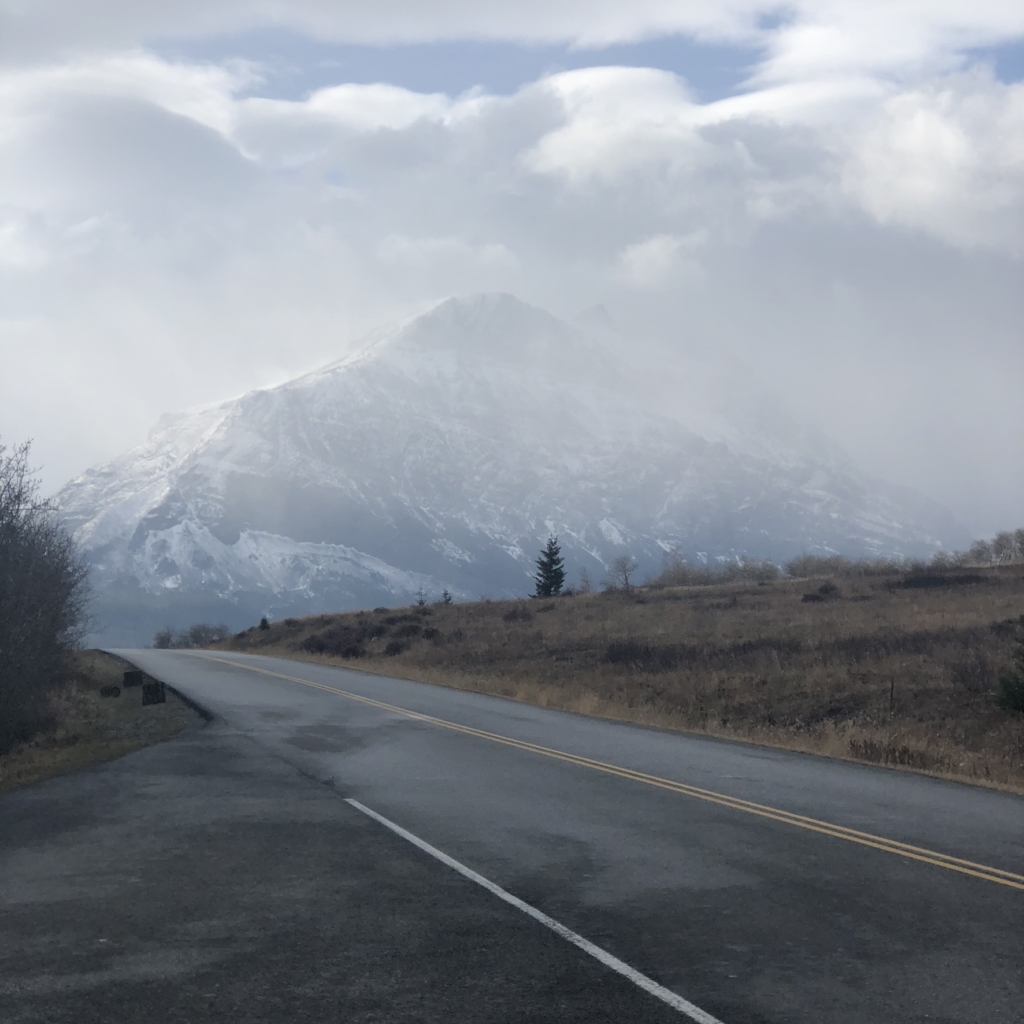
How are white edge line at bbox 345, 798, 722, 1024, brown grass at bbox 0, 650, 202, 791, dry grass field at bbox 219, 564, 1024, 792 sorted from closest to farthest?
white edge line at bbox 345, 798, 722, 1024 → brown grass at bbox 0, 650, 202, 791 → dry grass field at bbox 219, 564, 1024, 792

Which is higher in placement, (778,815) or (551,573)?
(551,573)

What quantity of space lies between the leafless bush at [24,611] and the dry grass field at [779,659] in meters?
11.1

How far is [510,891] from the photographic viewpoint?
26.6ft

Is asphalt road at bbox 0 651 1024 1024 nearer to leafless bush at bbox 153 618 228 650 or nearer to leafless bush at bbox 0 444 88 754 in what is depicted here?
leafless bush at bbox 0 444 88 754

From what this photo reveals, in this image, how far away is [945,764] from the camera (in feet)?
51.9

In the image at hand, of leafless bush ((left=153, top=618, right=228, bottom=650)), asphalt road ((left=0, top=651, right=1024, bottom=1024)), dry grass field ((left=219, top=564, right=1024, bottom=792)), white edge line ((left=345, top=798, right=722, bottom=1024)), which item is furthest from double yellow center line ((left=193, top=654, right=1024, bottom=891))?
leafless bush ((left=153, top=618, right=228, bottom=650))

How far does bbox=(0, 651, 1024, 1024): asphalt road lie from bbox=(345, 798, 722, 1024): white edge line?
71 millimetres

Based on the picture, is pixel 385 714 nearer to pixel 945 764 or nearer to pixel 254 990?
pixel 945 764

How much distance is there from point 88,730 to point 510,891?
17.8 meters

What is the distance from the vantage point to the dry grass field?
64.4ft

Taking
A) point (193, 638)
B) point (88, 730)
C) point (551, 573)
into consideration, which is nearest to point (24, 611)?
point (88, 730)

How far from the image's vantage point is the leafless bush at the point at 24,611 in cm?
1945

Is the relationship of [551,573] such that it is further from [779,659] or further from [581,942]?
[581,942]

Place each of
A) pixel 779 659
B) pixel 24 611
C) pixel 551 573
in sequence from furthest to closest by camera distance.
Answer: pixel 551 573, pixel 779 659, pixel 24 611
